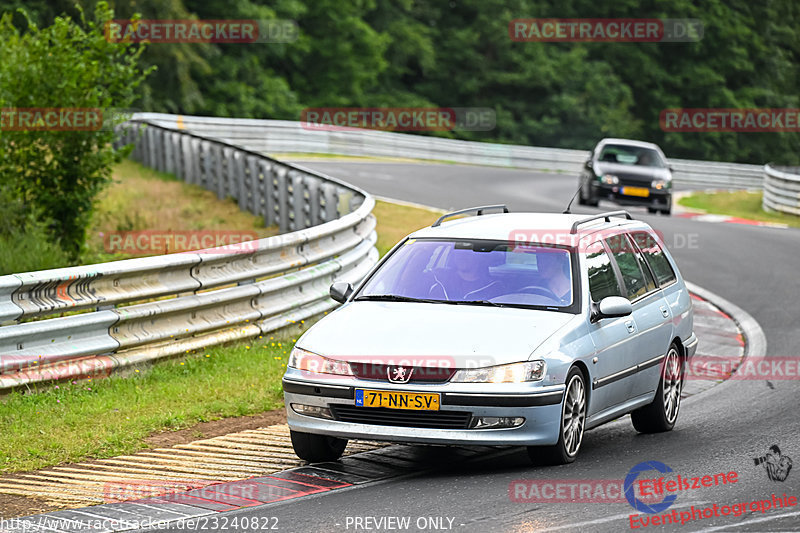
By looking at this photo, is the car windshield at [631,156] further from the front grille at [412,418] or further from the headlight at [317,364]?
the front grille at [412,418]

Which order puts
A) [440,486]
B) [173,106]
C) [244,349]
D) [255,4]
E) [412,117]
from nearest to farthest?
[440,486], [244,349], [173,106], [255,4], [412,117]

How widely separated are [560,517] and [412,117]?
5371 centimetres

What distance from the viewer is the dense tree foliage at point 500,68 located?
Result: 5116 centimetres

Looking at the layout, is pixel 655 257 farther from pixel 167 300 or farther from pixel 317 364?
pixel 167 300

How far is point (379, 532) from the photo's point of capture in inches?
245

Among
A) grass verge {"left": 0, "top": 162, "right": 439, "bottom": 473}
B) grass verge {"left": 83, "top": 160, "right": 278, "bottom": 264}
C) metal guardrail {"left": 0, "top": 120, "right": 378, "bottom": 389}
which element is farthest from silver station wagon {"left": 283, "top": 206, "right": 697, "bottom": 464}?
grass verge {"left": 83, "top": 160, "right": 278, "bottom": 264}

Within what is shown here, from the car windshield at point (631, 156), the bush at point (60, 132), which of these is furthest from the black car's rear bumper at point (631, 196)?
the bush at point (60, 132)

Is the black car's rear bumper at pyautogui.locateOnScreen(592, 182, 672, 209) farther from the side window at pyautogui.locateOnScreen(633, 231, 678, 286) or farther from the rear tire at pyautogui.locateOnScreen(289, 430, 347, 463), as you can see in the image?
the rear tire at pyautogui.locateOnScreen(289, 430, 347, 463)

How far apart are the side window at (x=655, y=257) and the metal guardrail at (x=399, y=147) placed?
26165 mm

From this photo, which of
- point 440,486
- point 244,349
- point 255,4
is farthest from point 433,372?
point 255,4

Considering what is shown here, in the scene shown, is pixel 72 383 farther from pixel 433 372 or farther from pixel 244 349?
pixel 433 372

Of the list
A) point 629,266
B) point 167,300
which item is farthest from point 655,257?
point 167,300

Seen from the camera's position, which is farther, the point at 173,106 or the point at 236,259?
the point at 173,106

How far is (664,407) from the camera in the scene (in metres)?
9.23
